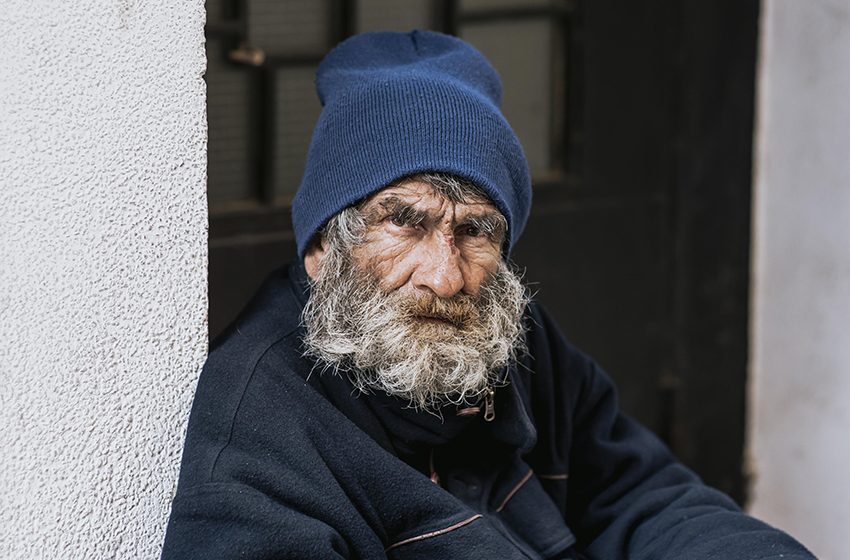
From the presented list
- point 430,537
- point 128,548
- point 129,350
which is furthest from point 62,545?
point 430,537

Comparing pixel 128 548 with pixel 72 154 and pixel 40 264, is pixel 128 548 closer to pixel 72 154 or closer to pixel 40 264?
pixel 40 264

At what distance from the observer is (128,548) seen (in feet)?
6.51

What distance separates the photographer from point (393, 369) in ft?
6.72

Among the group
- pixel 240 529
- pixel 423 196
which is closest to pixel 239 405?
pixel 240 529

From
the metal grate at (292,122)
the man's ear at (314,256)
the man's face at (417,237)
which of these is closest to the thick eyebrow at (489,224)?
the man's face at (417,237)

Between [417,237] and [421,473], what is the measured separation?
1.29ft

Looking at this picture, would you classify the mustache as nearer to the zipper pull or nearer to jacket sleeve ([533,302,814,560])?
the zipper pull

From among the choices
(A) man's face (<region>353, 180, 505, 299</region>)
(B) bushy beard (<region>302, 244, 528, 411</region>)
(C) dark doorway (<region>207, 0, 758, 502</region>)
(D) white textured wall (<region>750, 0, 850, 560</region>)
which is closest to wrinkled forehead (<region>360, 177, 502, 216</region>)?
(A) man's face (<region>353, 180, 505, 299</region>)

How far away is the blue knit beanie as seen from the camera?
6.61 feet

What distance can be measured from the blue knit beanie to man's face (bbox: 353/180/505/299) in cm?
4

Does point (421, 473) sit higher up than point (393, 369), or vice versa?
point (393, 369)

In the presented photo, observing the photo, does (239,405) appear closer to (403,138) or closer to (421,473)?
(421,473)

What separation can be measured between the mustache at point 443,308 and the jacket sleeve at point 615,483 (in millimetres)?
334

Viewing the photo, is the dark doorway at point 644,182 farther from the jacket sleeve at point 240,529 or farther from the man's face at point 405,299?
the jacket sleeve at point 240,529
